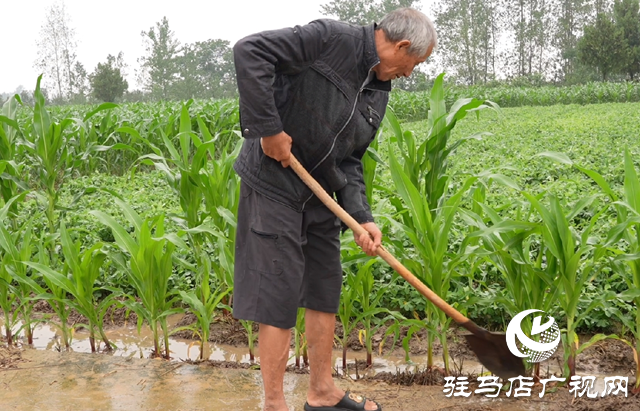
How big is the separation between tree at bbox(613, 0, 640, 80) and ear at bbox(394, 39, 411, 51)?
3923 cm

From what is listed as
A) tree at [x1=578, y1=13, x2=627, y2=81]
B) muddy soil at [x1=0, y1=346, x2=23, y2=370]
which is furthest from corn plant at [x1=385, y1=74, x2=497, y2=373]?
tree at [x1=578, y1=13, x2=627, y2=81]

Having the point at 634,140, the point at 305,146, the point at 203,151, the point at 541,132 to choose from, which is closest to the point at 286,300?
the point at 305,146

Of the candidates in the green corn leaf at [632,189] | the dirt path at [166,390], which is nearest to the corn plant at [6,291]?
the dirt path at [166,390]

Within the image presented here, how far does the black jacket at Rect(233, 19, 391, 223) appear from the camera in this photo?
2.26 metres

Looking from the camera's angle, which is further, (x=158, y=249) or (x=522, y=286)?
(x=158, y=249)

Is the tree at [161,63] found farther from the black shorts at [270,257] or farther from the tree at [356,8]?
the black shorts at [270,257]

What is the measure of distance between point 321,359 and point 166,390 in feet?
2.48

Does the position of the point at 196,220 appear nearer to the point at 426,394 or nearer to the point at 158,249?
the point at 158,249

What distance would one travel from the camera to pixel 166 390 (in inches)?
115

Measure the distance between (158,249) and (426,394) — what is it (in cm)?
144

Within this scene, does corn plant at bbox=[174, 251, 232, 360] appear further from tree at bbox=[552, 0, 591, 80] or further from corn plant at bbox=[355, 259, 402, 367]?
tree at bbox=[552, 0, 591, 80]

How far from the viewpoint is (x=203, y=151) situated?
11.8 feet

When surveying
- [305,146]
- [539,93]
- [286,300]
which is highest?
[539,93]

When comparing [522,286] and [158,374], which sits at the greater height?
[522,286]
